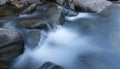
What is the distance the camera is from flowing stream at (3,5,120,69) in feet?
16.0

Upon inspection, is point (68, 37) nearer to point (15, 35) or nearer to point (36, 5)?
point (15, 35)

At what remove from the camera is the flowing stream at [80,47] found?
4.88 meters

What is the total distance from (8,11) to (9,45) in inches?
99.1

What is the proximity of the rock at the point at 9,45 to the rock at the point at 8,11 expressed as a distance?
6.57ft

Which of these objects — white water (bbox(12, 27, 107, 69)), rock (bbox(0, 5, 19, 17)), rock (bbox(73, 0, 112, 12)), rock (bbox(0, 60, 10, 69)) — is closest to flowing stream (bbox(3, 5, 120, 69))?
white water (bbox(12, 27, 107, 69))

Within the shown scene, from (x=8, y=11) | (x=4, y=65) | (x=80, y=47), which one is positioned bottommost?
(x=80, y=47)

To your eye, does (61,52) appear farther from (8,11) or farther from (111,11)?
(111,11)

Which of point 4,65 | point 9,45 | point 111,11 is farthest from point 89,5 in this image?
point 4,65

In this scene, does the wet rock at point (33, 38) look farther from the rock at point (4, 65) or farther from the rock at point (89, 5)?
the rock at point (89, 5)

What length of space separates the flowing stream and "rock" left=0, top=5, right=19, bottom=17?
65.5 inches

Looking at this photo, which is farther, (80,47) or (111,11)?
(111,11)

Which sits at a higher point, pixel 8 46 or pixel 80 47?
pixel 8 46

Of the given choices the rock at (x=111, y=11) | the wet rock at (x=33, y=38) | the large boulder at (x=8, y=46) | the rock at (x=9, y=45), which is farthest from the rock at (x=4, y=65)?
the rock at (x=111, y=11)

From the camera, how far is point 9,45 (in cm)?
490
